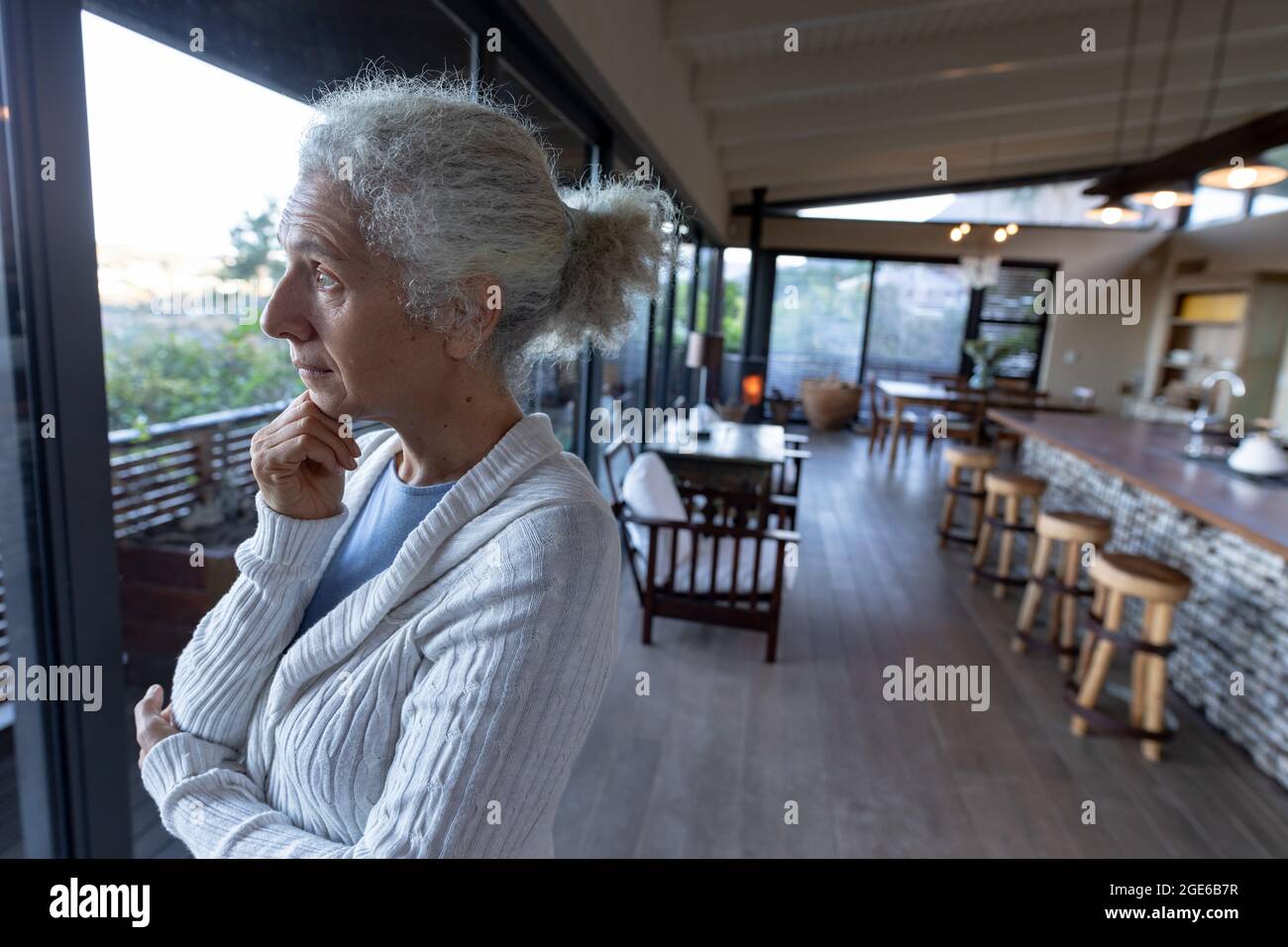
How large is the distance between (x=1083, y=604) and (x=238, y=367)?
464 cm

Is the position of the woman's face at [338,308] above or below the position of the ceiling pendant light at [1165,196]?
below

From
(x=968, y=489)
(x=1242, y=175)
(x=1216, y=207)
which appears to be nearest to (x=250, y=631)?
(x=1242, y=175)

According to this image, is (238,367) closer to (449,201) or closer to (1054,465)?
(449,201)

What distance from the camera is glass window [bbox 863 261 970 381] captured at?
1079cm

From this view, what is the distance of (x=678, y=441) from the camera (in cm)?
453

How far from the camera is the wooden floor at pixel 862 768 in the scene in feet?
7.50

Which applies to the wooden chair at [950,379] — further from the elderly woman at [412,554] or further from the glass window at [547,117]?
the elderly woman at [412,554]

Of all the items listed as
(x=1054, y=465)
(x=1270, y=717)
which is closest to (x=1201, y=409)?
(x=1054, y=465)

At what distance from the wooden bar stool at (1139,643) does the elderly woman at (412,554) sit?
2692 millimetres

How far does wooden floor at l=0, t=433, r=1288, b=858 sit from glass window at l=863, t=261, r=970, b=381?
7701mm

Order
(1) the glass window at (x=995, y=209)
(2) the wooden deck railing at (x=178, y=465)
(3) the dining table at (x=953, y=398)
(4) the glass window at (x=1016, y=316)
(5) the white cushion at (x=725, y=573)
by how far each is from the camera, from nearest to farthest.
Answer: (2) the wooden deck railing at (x=178, y=465)
(5) the white cushion at (x=725, y=573)
(3) the dining table at (x=953, y=398)
(1) the glass window at (x=995, y=209)
(4) the glass window at (x=1016, y=316)

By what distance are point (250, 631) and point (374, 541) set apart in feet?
0.61

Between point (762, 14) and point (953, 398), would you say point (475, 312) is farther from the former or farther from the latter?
point (953, 398)

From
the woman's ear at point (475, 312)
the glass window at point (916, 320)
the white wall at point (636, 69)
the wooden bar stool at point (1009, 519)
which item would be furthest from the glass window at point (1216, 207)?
the woman's ear at point (475, 312)
